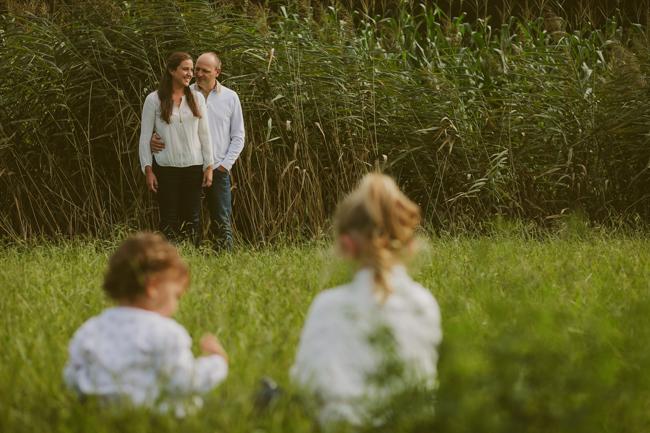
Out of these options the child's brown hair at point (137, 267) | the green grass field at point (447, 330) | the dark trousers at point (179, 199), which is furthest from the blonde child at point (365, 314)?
the dark trousers at point (179, 199)

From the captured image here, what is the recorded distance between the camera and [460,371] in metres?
2.16

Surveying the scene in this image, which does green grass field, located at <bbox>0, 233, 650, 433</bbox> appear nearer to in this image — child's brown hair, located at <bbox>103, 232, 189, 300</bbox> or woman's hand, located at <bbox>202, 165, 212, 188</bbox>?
child's brown hair, located at <bbox>103, 232, 189, 300</bbox>

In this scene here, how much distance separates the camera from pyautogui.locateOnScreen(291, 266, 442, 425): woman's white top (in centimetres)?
246

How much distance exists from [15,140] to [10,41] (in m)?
0.65

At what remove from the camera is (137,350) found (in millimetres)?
2629

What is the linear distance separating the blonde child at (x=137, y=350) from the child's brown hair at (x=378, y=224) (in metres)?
0.46

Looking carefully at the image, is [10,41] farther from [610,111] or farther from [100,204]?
[610,111]

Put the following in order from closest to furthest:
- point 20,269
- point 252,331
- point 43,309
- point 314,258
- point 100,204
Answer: point 252,331 < point 43,309 < point 20,269 < point 314,258 < point 100,204

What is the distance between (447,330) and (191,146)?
4.55m

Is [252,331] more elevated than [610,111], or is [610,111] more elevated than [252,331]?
[252,331]

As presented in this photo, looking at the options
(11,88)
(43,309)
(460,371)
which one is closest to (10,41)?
(11,88)

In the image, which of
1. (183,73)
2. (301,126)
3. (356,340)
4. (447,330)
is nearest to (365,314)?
(356,340)

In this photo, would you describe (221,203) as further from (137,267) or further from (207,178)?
(137,267)

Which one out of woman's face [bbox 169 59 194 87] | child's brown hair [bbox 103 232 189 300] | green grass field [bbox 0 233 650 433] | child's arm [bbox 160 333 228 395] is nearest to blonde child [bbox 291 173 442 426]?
green grass field [bbox 0 233 650 433]
